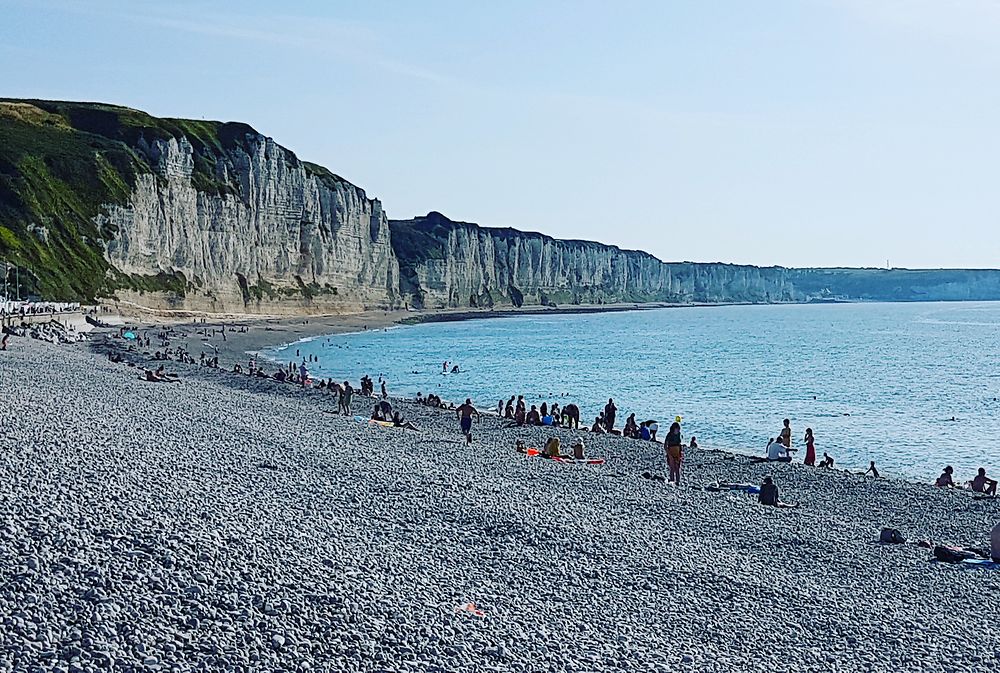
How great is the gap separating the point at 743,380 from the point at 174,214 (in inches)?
2159

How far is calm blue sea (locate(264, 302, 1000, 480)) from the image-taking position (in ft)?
104

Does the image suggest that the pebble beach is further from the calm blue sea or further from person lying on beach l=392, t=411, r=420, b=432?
the calm blue sea

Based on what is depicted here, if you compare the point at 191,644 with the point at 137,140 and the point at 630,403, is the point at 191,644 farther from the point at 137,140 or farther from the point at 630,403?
the point at 137,140

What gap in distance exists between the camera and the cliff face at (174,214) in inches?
2842

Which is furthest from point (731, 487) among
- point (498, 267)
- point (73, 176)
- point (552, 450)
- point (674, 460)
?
point (498, 267)

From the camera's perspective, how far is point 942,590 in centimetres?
1277

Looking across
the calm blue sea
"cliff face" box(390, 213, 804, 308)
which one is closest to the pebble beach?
the calm blue sea

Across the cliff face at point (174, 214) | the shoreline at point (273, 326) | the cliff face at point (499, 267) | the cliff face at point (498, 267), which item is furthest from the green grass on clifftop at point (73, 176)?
the cliff face at point (499, 267)

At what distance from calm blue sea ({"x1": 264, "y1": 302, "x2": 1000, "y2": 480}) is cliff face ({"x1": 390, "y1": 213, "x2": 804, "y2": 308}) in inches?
1472

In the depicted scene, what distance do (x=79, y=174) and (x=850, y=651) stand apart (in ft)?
266

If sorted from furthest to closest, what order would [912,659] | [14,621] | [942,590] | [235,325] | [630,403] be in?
[235,325]
[630,403]
[942,590]
[912,659]
[14,621]

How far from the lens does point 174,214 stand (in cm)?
8369

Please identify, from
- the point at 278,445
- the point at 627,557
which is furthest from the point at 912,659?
the point at 278,445

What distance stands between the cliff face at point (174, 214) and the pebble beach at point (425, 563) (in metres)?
57.5
